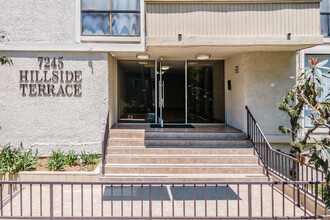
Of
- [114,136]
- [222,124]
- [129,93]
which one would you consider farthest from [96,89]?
[222,124]

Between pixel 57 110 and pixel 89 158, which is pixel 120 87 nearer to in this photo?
pixel 57 110

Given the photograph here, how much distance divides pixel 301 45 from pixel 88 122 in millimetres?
6763

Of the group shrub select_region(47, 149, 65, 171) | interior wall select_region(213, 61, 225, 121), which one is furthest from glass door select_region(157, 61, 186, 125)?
shrub select_region(47, 149, 65, 171)

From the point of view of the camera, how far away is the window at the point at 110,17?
327 inches

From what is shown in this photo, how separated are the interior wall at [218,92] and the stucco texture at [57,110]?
15.1ft

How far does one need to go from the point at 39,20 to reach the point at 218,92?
7.06 m

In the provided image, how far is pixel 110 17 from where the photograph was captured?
8.41m

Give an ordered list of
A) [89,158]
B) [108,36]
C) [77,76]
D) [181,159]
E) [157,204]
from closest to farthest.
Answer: [157,204] → [181,159] → [89,158] → [77,76] → [108,36]

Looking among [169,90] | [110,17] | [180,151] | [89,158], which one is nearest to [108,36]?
[110,17]

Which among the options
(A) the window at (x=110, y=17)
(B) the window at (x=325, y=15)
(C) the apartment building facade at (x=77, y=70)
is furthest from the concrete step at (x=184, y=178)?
(B) the window at (x=325, y=15)

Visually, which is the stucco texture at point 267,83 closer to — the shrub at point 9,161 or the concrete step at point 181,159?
the concrete step at point 181,159

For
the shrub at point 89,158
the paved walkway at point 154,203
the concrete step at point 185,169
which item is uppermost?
the shrub at point 89,158

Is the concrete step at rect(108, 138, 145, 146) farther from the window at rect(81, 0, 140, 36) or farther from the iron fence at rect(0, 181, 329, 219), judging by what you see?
the window at rect(81, 0, 140, 36)

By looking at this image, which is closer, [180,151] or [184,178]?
[184,178]
